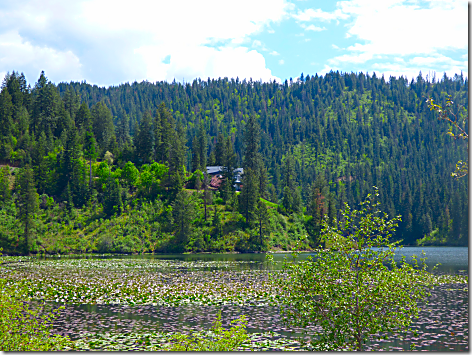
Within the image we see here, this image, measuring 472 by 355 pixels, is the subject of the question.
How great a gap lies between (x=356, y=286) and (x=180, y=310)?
19.5m

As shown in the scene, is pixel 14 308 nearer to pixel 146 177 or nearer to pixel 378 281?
pixel 378 281

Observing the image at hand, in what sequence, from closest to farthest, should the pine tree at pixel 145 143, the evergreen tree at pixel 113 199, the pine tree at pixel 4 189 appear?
the pine tree at pixel 4 189
the evergreen tree at pixel 113 199
the pine tree at pixel 145 143

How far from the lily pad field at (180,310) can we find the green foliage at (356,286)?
4.06ft

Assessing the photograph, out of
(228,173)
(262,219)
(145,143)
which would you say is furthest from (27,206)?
(262,219)

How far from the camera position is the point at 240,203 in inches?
4867

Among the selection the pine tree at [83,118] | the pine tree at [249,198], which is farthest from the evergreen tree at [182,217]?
the pine tree at [83,118]

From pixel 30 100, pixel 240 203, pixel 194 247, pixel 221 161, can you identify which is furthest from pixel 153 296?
pixel 30 100

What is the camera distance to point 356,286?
1606cm

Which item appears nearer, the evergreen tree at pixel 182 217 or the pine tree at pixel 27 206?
the pine tree at pixel 27 206

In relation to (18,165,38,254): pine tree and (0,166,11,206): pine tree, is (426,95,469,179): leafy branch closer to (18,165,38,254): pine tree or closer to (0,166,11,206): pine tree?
(18,165,38,254): pine tree

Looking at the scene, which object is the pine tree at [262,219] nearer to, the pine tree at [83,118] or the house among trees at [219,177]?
the house among trees at [219,177]

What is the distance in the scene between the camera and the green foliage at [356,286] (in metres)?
15.9

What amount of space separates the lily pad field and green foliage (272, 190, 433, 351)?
1.24m

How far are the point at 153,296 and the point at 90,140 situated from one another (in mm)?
112322
